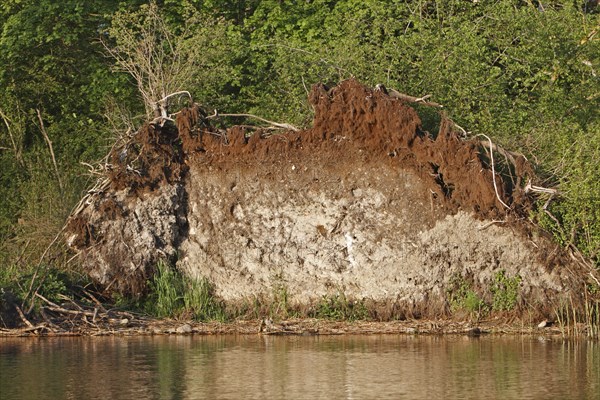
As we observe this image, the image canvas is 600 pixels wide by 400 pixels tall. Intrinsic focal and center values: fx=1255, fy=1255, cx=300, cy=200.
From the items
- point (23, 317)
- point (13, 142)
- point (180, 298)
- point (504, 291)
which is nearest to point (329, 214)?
Answer: point (180, 298)

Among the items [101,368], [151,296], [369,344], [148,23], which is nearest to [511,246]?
[369,344]

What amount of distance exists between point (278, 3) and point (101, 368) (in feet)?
47.5

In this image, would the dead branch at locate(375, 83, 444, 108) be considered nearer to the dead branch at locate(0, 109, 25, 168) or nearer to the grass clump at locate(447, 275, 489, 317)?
the grass clump at locate(447, 275, 489, 317)

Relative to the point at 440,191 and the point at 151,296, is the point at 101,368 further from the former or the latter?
the point at 440,191

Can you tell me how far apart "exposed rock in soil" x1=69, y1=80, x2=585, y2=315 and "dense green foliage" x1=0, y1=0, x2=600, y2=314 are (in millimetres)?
948

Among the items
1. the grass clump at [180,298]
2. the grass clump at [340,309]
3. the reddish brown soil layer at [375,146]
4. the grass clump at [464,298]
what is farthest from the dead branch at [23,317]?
the grass clump at [464,298]

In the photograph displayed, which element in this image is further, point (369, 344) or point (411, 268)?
point (411, 268)

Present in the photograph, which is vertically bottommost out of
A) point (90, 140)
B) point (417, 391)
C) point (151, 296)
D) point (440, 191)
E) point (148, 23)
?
point (417, 391)

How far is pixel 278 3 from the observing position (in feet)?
90.9

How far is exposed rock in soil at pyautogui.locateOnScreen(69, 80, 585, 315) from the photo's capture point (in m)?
18.8

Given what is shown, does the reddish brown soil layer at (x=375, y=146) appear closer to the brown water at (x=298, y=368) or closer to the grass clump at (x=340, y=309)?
the grass clump at (x=340, y=309)

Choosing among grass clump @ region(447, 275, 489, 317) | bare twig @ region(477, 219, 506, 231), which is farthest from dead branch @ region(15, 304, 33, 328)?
bare twig @ region(477, 219, 506, 231)

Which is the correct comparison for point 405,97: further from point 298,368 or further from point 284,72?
point 298,368

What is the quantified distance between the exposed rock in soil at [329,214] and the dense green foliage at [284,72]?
3.11 ft
